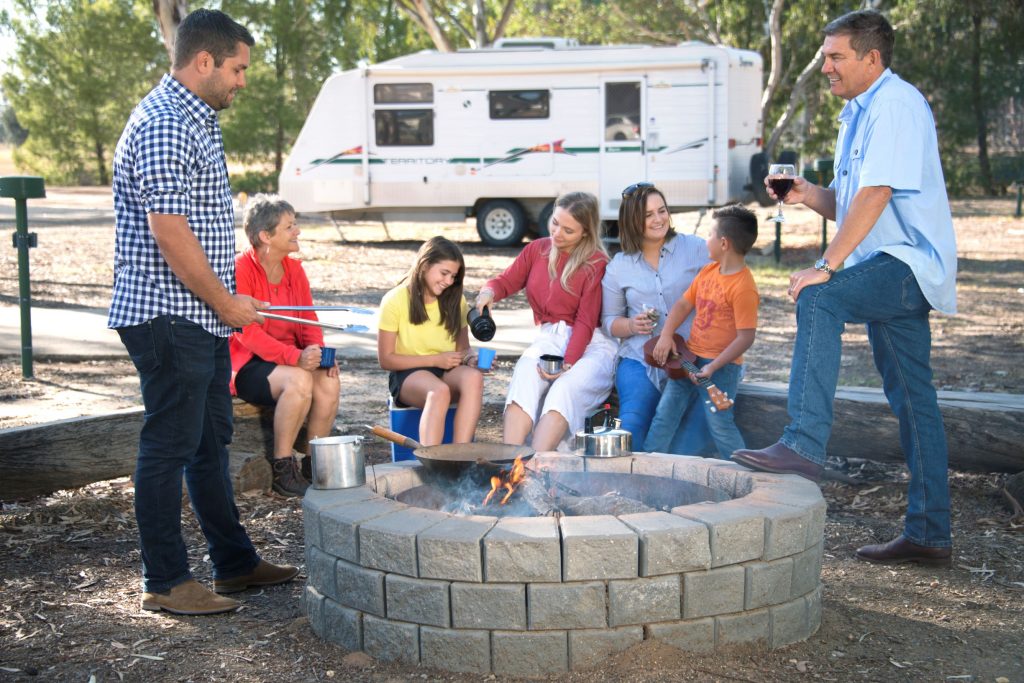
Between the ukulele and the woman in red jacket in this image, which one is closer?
the ukulele

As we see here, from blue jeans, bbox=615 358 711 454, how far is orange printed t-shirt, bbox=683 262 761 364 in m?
0.27

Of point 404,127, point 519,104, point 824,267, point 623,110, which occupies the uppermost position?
point 519,104

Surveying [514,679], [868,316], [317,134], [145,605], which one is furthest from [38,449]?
[317,134]

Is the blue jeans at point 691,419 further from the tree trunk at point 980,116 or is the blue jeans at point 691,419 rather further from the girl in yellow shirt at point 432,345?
the tree trunk at point 980,116

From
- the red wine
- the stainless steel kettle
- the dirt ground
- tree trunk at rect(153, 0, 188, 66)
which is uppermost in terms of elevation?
tree trunk at rect(153, 0, 188, 66)

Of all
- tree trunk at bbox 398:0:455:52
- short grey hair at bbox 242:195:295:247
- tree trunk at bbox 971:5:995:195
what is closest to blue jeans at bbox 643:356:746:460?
short grey hair at bbox 242:195:295:247

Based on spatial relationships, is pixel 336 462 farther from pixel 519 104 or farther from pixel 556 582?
pixel 519 104

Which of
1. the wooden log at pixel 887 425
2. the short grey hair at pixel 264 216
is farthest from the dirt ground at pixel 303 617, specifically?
the short grey hair at pixel 264 216

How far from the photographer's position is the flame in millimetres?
3426

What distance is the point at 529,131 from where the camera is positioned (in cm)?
1481

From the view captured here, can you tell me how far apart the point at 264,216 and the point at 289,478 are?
1.10 metres

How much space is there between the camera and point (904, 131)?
11.1 feet

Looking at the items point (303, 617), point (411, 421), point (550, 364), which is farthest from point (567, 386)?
point (303, 617)

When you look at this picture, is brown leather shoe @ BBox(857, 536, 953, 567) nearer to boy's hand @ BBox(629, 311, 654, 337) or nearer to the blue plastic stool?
boy's hand @ BBox(629, 311, 654, 337)
